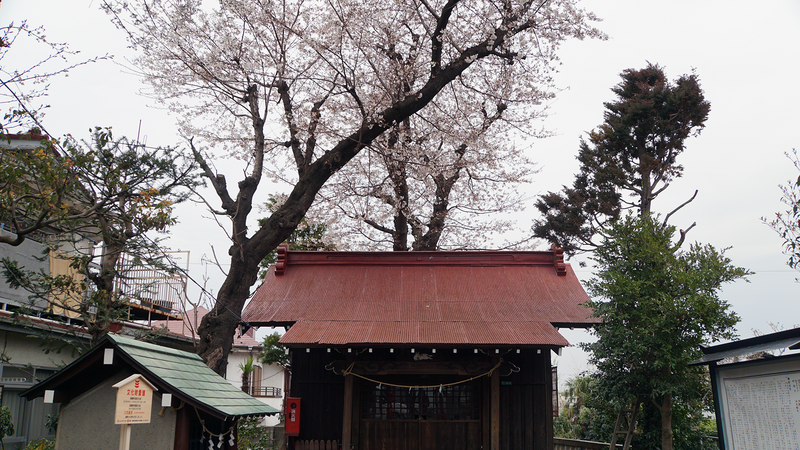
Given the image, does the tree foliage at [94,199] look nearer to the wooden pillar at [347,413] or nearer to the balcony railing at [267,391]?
the wooden pillar at [347,413]

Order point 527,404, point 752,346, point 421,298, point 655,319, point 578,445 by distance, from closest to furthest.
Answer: point 752,346 < point 655,319 < point 527,404 < point 421,298 < point 578,445

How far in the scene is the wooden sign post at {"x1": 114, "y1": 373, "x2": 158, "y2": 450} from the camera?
4582mm

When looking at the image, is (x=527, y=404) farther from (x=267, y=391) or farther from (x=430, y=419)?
(x=267, y=391)

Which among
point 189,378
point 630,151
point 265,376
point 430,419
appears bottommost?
point 430,419

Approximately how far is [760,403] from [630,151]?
1424 centimetres

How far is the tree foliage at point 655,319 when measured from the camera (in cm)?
798

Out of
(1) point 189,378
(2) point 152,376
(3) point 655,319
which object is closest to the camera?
(2) point 152,376

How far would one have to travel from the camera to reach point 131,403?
4723mm

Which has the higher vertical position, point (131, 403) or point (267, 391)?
point (131, 403)

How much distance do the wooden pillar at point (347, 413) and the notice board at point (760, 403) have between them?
5.78 m

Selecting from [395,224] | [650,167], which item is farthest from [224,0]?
[650,167]

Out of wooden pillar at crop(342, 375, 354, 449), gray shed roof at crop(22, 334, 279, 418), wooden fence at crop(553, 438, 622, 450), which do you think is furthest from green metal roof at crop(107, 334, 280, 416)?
wooden fence at crop(553, 438, 622, 450)

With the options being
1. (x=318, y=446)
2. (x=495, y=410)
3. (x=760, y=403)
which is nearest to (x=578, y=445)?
(x=495, y=410)

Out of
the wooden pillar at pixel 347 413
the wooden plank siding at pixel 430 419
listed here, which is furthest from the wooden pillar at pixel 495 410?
the wooden pillar at pixel 347 413
